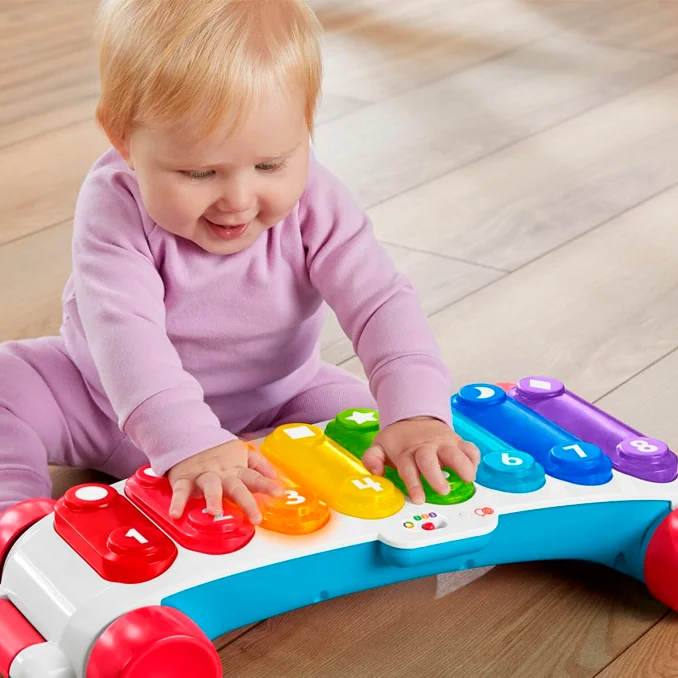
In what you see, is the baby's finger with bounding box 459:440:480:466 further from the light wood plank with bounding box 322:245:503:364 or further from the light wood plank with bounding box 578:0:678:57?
the light wood plank with bounding box 578:0:678:57

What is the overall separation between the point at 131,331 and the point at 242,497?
6.1 inches

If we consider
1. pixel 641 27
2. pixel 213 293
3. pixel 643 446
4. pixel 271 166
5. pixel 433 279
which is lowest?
pixel 641 27

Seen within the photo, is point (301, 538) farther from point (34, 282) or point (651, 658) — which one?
point (34, 282)

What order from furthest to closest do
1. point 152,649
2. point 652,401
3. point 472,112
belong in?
point 472,112, point 652,401, point 152,649

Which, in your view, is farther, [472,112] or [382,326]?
[472,112]

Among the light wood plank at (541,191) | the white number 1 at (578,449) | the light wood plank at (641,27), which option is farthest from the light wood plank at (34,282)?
the light wood plank at (641,27)

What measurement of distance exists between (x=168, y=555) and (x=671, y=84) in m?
1.42

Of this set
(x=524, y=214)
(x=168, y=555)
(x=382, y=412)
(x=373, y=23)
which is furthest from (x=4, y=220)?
(x=373, y=23)

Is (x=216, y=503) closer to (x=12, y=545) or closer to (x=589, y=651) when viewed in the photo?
(x=12, y=545)

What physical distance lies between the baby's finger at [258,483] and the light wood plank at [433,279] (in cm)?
41

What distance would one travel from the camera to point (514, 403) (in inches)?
34.5

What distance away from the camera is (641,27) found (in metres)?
2.15

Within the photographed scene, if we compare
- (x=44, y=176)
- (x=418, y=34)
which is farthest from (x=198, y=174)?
(x=418, y=34)

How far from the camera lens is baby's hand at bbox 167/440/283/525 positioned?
2.32ft
